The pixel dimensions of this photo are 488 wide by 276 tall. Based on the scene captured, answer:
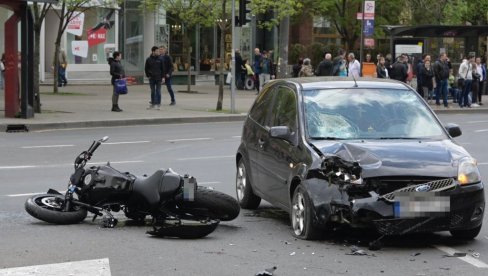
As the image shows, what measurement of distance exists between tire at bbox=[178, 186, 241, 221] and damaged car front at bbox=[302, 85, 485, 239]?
0.75 meters

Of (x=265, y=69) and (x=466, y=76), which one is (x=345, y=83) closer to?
(x=466, y=76)

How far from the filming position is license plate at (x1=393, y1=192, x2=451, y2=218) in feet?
24.5

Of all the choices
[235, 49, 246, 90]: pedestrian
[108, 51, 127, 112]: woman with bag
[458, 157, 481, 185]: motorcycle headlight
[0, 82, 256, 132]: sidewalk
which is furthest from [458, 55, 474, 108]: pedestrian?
[458, 157, 481, 185]: motorcycle headlight

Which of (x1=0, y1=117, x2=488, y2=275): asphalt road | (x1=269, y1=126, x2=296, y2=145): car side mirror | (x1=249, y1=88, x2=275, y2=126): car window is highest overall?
(x1=249, y1=88, x2=275, y2=126): car window

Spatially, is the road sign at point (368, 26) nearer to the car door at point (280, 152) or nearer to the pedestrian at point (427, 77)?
the pedestrian at point (427, 77)

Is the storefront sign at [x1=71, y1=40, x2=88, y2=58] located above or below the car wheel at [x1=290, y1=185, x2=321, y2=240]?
above

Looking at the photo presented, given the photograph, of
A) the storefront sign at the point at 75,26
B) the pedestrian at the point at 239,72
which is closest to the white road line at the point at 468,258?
the pedestrian at the point at 239,72

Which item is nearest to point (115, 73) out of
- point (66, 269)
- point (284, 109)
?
point (284, 109)

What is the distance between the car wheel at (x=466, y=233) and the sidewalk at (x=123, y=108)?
14725 millimetres

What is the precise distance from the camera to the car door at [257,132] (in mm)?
9648

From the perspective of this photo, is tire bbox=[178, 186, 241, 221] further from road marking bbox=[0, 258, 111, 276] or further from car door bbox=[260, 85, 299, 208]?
road marking bbox=[0, 258, 111, 276]

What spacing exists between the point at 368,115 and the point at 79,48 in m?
32.0

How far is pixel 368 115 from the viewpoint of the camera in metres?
8.79

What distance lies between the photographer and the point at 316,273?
6867mm
